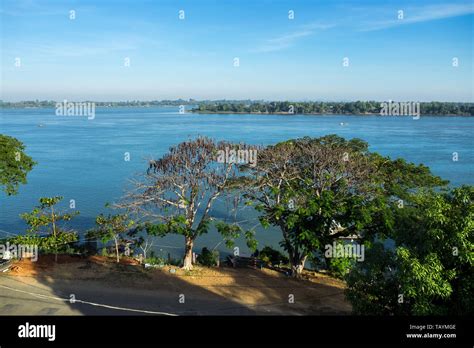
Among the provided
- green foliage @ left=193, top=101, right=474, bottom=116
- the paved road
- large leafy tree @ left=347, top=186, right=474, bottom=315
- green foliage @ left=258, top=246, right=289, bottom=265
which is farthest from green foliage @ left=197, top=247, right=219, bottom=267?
green foliage @ left=193, top=101, right=474, bottom=116

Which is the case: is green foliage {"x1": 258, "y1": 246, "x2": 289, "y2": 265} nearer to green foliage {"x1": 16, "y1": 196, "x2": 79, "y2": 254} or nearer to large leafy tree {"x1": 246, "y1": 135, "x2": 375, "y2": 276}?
large leafy tree {"x1": 246, "y1": 135, "x2": 375, "y2": 276}

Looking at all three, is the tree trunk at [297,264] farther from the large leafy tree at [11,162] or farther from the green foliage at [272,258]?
the large leafy tree at [11,162]

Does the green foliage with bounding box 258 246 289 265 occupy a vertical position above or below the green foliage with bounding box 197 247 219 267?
below

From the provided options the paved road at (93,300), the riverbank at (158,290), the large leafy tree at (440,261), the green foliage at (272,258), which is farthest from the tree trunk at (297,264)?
the large leafy tree at (440,261)

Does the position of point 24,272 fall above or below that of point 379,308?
below

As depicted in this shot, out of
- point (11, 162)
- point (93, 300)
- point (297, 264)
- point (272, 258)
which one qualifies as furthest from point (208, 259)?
point (11, 162)

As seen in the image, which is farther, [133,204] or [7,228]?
[7,228]

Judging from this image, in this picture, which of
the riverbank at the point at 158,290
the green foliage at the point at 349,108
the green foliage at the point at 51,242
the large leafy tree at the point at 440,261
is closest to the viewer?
the large leafy tree at the point at 440,261

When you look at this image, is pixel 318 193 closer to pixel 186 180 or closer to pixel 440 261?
pixel 186 180

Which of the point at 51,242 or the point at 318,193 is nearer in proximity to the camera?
the point at 51,242

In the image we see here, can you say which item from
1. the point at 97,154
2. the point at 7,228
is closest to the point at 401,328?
the point at 7,228

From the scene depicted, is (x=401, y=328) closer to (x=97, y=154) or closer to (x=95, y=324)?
(x=95, y=324)
